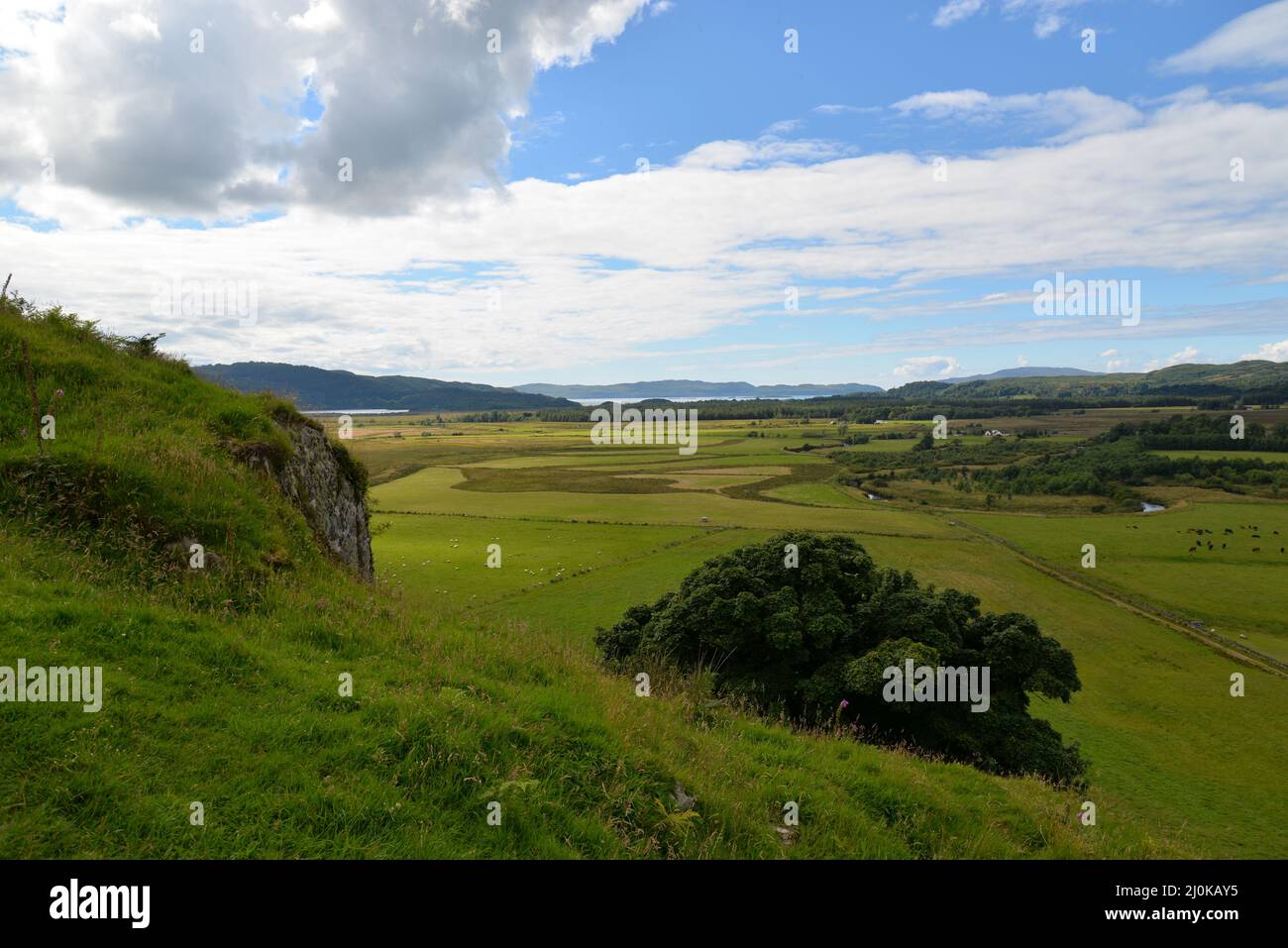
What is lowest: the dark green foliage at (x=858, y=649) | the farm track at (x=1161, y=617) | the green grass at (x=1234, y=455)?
the farm track at (x=1161, y=617)

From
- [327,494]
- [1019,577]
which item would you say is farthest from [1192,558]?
[327,494]

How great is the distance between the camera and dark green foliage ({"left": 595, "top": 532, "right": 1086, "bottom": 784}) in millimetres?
16516

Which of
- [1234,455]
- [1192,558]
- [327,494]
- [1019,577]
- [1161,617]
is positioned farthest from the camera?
[1234,455]

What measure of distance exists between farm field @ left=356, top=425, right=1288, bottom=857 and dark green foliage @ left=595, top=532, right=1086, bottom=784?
2661mm

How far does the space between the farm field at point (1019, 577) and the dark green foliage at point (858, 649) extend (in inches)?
105

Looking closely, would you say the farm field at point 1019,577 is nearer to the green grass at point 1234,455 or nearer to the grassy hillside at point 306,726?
the grassy hillside at point 306,726

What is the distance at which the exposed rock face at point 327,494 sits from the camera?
48.1 ft

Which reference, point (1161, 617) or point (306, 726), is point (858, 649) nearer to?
point (306, 726)

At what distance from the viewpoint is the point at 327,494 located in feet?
55.7

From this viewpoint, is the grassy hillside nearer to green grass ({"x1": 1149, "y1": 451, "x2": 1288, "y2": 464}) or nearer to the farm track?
the farm track

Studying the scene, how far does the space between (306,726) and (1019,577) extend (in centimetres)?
5991

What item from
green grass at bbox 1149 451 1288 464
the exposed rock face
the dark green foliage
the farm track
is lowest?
the farm track

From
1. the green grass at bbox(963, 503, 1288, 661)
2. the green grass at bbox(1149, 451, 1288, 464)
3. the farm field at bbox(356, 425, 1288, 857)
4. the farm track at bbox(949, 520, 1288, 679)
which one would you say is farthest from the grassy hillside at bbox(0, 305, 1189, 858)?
the green grass at bbox(1149, 451, 1288, 464)

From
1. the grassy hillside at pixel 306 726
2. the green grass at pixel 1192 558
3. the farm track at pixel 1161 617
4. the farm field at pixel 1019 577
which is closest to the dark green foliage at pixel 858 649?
the farm field at pixel 1019 577
